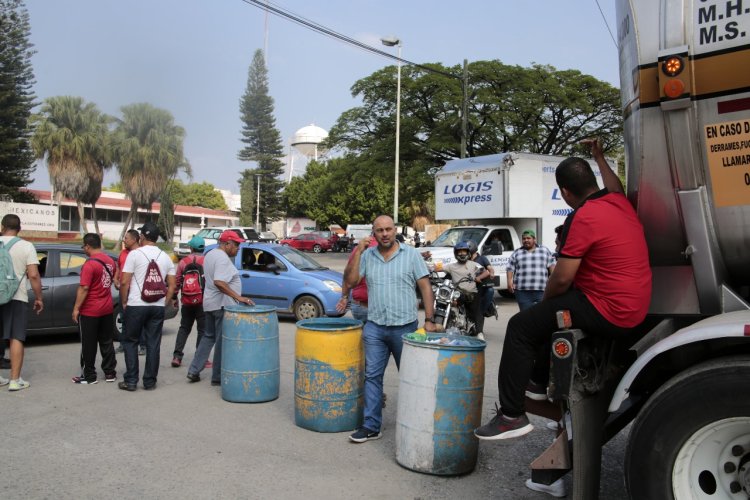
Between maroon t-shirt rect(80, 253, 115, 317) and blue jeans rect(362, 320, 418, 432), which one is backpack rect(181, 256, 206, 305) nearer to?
maroon t-shirt rect(80, 253, 115, 317)

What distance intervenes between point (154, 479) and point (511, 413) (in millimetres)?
2570

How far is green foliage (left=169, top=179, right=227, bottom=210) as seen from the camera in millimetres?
100387

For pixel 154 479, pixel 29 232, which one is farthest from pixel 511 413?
pixel 29 232

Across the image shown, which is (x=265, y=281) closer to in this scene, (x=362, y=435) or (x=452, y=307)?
(x=452, y=307)

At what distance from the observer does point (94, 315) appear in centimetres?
708

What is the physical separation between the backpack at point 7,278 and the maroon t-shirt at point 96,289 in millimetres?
696

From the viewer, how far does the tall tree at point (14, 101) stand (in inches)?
1476

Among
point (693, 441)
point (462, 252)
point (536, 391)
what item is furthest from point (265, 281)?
point (693, 441)

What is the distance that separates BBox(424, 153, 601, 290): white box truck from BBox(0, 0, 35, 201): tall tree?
3317cm

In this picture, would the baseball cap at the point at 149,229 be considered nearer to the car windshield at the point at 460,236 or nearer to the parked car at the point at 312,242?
the car windshield at the point at 460,236

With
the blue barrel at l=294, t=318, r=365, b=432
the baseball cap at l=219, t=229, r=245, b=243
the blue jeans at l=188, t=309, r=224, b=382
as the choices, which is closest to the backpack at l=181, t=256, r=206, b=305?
the blue jeans at l=188, t=309, r=224, b=382

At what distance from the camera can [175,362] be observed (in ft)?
26.8

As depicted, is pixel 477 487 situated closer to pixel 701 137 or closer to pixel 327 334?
pixel 327 334

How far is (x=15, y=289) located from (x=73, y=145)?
3534cm
